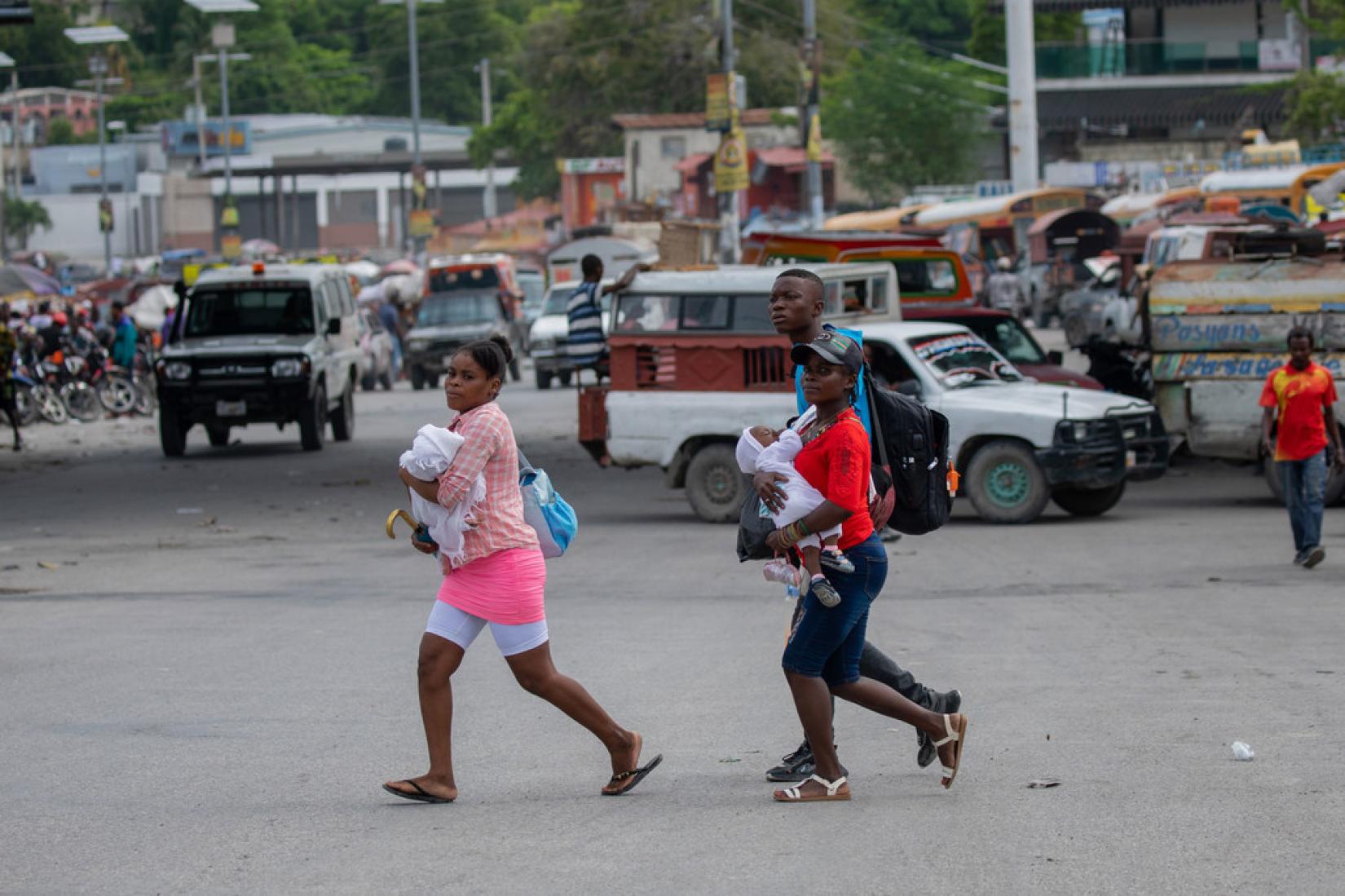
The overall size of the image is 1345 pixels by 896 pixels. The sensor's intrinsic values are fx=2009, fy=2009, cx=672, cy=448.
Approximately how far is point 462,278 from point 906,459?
36.6 m

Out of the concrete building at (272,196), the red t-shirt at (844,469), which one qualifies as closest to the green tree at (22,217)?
the concrete building at (272,196)

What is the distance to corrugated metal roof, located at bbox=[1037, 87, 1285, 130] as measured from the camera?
6431cm

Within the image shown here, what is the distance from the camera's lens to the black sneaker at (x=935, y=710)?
7.11 meters

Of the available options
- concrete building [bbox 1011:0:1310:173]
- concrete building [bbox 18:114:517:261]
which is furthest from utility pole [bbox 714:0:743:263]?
concrete building [bbox 18:114:517:261]

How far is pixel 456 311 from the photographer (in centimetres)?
4028

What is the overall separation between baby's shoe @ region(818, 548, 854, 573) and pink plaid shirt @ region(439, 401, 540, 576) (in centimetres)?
99

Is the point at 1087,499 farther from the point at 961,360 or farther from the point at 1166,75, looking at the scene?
the point at 1166,75

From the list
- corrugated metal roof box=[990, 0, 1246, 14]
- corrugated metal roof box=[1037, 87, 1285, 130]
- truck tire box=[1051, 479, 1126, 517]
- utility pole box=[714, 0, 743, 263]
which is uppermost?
corrugated metal roof box=[990, 0, 1246, 14]

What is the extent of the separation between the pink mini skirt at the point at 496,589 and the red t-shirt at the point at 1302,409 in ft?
26.6

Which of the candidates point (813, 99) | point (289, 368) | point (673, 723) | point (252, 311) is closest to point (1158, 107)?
point (813, 99)

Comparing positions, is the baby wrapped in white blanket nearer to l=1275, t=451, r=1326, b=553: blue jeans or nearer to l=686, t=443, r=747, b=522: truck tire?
l=1275, t=451, r=1326, b=553: blue jeans

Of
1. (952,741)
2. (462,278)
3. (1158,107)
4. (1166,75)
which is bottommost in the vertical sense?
(952,741)

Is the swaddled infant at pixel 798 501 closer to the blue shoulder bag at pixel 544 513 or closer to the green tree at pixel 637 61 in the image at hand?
the blue shoulder bag at pixel 544 513

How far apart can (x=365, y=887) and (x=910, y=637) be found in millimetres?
5590
